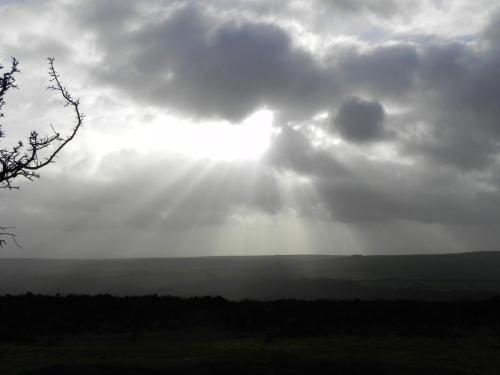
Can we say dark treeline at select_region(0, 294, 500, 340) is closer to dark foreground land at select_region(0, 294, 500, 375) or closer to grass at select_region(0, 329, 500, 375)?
dark foreground land at select_region(0, 294, 500, 375)

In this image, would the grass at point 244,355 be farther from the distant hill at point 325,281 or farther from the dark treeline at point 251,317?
the distant hill at point 325,281

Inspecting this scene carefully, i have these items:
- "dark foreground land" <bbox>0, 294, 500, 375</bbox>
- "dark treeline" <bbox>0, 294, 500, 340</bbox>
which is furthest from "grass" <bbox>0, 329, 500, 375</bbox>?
"dark treeline" <bbox>0, 294, 500, 340</bbox>

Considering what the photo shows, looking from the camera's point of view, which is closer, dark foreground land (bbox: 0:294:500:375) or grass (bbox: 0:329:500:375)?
grass (bbox: 0:329:500:375)

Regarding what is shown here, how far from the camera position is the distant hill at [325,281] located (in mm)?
91425

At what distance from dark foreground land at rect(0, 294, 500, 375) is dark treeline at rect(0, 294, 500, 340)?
64mm

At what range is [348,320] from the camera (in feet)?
100

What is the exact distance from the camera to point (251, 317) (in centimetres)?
3145

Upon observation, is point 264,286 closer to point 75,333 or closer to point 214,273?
point 214,273

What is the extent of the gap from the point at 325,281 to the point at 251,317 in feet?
273

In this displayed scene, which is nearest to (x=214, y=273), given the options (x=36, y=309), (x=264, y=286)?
(x=264, y=286)

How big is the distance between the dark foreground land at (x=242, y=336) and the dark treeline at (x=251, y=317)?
6 cm

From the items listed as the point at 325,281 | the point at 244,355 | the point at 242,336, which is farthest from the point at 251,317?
the point at 325,281

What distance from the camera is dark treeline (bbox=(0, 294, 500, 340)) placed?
1149 inches

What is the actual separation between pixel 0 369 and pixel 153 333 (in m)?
11.1
